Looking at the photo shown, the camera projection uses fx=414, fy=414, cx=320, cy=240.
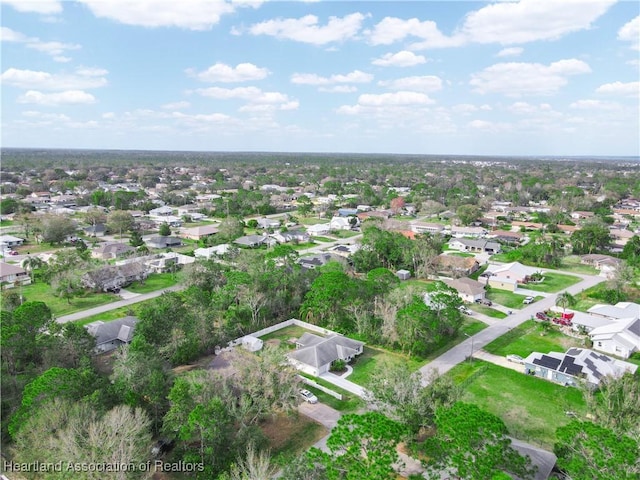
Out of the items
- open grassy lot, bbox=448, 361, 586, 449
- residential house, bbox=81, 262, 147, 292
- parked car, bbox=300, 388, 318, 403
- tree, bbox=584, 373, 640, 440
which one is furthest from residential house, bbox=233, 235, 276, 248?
tree, bbox=584, 373, 640, 440

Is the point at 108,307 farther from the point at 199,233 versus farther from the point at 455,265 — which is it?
the point at 455,265

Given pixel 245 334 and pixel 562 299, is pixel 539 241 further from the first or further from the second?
pixel 245 334

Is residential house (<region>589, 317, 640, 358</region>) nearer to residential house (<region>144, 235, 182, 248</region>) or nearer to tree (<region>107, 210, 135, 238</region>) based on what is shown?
residential house (<region>144, 235, 182, 248</region>)

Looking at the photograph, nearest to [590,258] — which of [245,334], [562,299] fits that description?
[562,299]

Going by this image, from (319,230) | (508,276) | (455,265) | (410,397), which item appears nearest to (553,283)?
(508,276)

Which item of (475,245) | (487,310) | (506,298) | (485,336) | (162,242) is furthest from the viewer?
(475,245)

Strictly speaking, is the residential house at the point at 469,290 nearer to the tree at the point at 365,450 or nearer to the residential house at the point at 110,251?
the tree at the point at 365,450

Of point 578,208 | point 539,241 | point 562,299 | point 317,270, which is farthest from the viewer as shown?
point 578,208

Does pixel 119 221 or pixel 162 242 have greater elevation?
pixel 119 221
